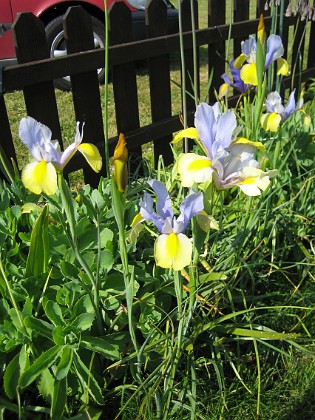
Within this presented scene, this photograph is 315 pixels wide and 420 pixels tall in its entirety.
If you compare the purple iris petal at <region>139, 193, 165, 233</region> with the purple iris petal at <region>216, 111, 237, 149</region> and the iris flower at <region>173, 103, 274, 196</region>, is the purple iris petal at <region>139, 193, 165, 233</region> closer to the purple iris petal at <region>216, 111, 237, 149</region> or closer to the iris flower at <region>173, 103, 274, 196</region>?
the iris flower at <region>173, 103, 274, 196</region>

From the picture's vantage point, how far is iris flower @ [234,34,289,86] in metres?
1.71

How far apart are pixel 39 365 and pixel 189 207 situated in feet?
1.78

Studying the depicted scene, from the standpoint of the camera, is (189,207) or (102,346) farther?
(102,346)

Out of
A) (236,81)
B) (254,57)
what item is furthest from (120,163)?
(236,81)

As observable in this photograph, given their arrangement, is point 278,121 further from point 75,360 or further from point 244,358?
point 75,360

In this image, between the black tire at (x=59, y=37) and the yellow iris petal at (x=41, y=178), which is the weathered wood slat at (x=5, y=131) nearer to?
the yellow iris petal at (x=41, y=178)

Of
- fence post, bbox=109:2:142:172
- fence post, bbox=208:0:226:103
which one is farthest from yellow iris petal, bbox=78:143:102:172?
fence post, bbox=208:0:226:103

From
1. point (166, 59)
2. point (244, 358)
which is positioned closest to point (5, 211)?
point (244, 358)

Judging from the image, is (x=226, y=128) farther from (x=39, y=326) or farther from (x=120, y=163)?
(x=39, y=326)

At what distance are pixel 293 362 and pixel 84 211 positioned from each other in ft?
2.68

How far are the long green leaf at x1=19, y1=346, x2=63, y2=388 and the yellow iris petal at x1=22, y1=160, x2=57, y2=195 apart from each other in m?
0.42

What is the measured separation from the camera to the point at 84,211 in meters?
1.51

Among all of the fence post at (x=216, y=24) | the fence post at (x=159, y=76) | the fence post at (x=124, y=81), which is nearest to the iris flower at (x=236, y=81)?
the fence post at (x=124, y=81)

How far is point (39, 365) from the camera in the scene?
3.73ft
